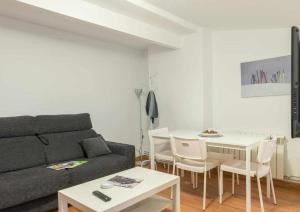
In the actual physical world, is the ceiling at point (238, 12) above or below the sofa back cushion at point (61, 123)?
above

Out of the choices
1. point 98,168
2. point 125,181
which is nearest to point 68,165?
point 98,168

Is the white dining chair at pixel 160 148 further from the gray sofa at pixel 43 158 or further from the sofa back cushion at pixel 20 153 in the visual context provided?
the sofa back cushion at pixel 20 153

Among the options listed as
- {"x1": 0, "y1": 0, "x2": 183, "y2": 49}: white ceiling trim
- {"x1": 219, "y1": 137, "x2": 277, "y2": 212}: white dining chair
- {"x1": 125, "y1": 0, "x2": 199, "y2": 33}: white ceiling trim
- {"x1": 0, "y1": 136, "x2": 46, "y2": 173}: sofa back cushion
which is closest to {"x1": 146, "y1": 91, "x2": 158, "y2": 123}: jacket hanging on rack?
{"x1": 0, "y1": 0, "x2": 183, "y2": 49}: white ceiling trim

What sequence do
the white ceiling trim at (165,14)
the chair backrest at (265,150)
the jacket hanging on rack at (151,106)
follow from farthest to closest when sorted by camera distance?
the jacket hanging on rack at (151,106) < the white ceiling trim at (165,14) < the chair backrest at (265,150)

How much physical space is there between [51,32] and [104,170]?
6.80ft

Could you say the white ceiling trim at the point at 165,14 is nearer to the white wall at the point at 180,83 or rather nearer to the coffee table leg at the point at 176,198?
the white wall at the point at 180,83

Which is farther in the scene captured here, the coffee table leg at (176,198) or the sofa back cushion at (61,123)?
the sofa back cushion at (61,123)

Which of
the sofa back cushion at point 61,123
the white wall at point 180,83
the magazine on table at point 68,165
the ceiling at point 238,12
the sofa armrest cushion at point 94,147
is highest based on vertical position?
the ceiling at point 238,12

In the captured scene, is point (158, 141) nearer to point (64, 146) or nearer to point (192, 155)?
point (192, 155)

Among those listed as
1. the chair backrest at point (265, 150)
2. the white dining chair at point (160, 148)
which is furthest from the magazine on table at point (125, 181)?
the chair backrest at point (265, 150)

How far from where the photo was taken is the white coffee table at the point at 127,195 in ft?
5.82

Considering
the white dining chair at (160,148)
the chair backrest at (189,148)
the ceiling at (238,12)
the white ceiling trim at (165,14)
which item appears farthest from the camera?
the white dining chair at (160,148)

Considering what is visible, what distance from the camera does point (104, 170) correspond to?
9.43ft

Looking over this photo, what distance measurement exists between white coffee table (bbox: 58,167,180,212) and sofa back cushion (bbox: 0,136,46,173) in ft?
3.03
